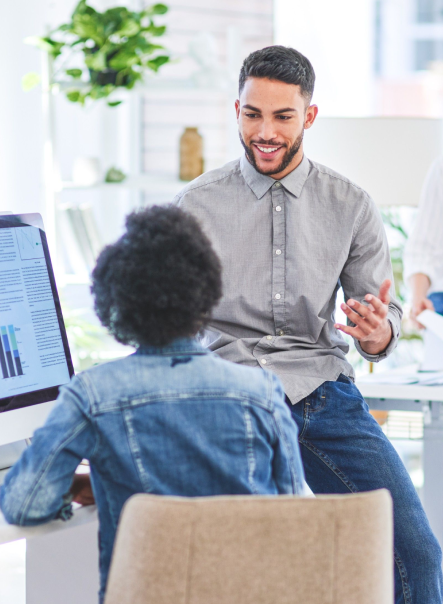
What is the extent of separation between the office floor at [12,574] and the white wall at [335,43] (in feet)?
10.4

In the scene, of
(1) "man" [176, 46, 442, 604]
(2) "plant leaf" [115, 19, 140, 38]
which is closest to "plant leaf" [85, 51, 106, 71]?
(2) "plant leaf" [115, 19, 140, 38]

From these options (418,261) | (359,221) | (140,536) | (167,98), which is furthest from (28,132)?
(140,536)

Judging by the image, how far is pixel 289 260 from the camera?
163cm

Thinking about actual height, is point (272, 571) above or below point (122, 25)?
below

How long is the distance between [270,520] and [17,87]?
2.99 meters

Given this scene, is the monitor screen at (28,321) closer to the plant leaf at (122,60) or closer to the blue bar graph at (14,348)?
the blue bar graph at (14,348)

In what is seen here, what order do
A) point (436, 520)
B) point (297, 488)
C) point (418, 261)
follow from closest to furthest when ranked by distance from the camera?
point (297, 488)
point (436, 520)
point (418, 261)

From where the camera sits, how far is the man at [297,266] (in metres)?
A: 1.53

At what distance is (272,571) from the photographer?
0.81 meters

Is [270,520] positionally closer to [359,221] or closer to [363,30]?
[359,221]

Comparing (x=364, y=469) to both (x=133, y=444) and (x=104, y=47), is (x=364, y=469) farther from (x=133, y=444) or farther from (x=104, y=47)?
(x=104, y=47)

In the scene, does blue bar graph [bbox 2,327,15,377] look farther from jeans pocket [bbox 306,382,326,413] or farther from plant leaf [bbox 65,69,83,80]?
plant leaf [bbox 65,69,83,80]

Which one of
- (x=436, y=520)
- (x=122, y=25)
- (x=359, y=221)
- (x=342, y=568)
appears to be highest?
(x=122, y=25)

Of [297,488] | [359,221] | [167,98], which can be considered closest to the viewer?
[297,488]
